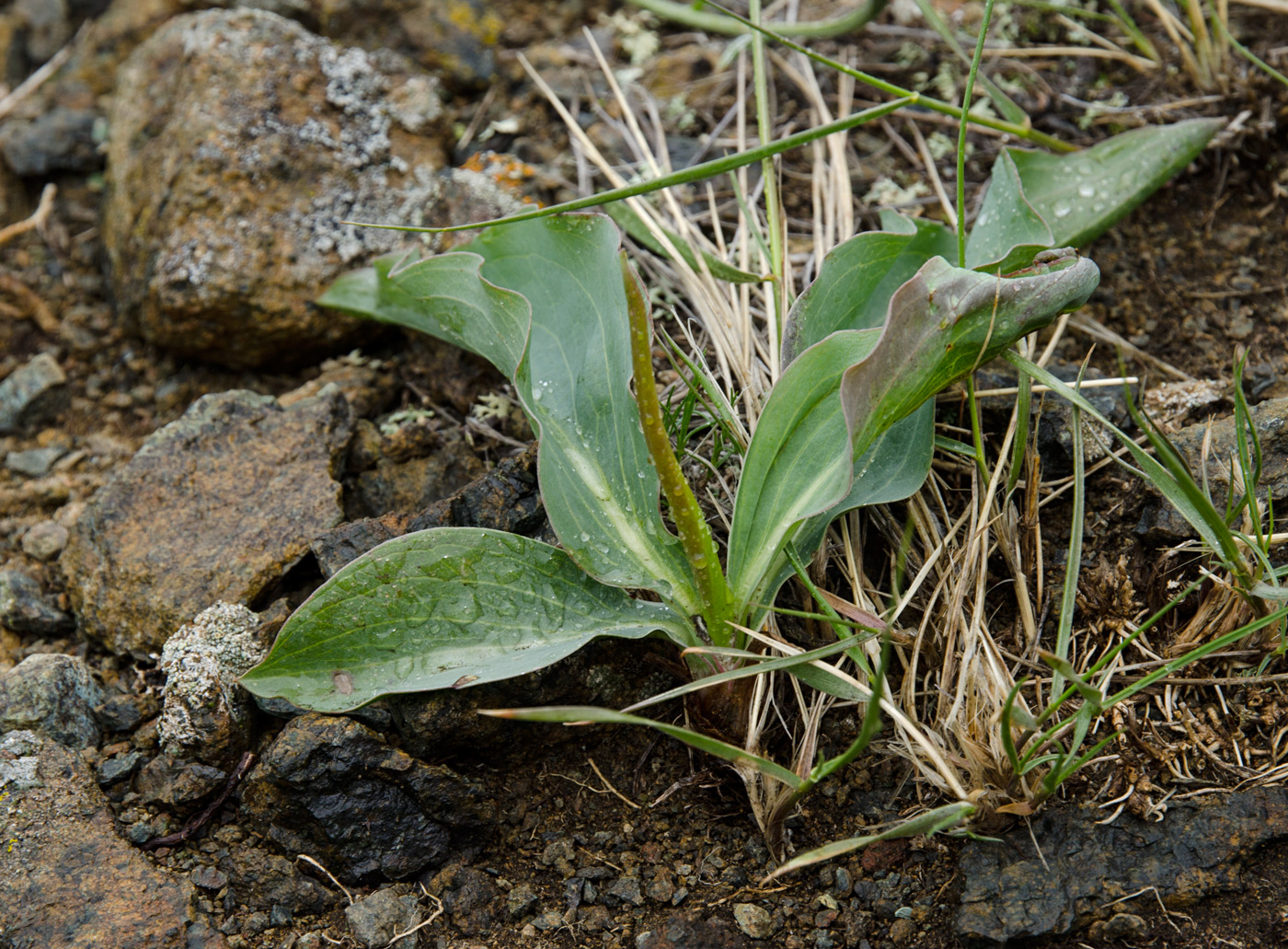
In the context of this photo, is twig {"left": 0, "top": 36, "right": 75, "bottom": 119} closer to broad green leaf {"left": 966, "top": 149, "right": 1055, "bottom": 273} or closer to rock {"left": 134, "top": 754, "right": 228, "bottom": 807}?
rock {"left": 134, "top": 754, "right": 228, "bottom": 807}

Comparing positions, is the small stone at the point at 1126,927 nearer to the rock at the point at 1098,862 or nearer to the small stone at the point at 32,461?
the rock at the point at 1098,862

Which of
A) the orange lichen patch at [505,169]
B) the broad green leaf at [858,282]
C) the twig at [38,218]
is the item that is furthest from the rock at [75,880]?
the twig at [38,218]

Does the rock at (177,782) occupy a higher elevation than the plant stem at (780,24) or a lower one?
lower

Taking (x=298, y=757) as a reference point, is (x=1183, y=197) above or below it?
above

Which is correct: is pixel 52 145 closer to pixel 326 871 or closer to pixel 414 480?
pixel 414 480

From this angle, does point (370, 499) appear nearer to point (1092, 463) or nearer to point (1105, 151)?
point (1092, 463)

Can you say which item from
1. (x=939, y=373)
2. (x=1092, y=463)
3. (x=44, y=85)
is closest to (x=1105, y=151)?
(x=1092, y=463)
